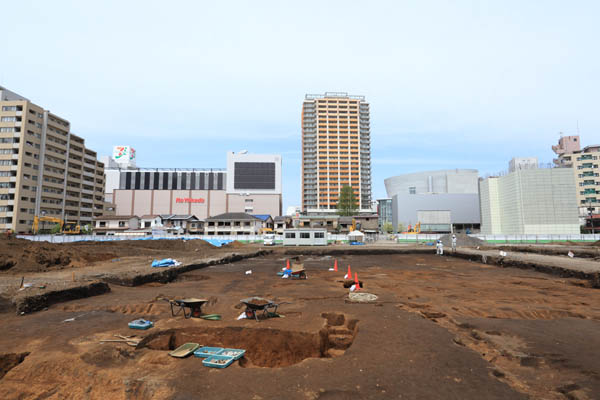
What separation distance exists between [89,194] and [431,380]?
10000cm

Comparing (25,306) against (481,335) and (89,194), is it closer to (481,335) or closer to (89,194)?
(481,335)

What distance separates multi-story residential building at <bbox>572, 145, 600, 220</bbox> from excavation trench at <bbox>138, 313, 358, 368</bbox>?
112787 mm

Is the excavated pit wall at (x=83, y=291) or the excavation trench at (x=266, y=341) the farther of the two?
the excavated pit wall at (x=83, y=291)

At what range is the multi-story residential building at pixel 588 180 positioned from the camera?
8732cm

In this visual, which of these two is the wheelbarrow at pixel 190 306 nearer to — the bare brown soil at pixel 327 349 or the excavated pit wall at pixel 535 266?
the bare brown soil at pixel 327 349

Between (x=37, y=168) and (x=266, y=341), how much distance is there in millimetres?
84669

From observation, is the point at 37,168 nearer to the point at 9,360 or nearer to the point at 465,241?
the point at 9,360

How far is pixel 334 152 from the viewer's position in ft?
407

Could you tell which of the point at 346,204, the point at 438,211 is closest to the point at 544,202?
the point at 438,211

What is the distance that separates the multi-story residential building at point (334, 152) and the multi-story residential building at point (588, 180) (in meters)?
65.3

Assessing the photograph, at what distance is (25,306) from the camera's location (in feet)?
30.3

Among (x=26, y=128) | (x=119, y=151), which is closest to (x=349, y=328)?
(x=26, y=128)

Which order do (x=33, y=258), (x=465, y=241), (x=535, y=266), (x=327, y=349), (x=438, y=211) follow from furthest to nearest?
(x=438, y=211), (x=465, y=241), (x=535, y=266), (x=33, y=258), (x=327, y=349)

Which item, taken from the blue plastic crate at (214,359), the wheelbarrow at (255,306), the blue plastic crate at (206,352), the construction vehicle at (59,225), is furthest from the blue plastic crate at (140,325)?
the construction vehicle at (59,225)
